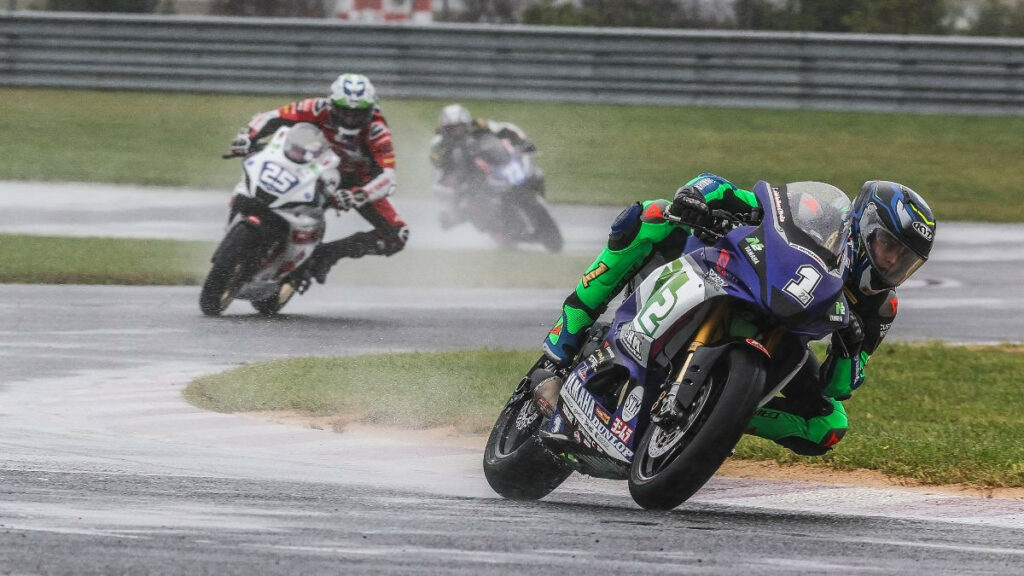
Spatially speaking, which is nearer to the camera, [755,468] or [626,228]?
[626,228]

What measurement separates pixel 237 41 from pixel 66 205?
7.67 meters

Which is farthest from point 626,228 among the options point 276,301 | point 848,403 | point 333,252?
point 333,252

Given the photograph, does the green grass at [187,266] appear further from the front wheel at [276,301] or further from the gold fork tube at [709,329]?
the gold fork tube at [709,329]

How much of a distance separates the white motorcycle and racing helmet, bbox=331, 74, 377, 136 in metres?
0.49

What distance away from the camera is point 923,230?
243 inches

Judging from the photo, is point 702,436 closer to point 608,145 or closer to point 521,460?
point 521,460

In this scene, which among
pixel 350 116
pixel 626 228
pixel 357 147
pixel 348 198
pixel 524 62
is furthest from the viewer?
pixel 524 62

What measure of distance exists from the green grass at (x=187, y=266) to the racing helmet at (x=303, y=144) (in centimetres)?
217

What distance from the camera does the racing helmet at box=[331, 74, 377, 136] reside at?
13461 millimetres

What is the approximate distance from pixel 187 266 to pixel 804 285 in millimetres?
10546

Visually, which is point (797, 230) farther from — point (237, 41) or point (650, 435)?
point (237, 41)

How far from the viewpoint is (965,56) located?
2503 cm

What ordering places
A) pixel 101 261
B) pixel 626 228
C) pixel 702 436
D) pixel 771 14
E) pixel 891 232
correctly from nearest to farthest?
pixel 702 436 < pixel 891 232 < pixel 626 228 < pixel 101 261 < pixel 771 14

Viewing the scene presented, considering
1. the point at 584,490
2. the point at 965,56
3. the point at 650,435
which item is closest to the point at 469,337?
the point at 584,490
